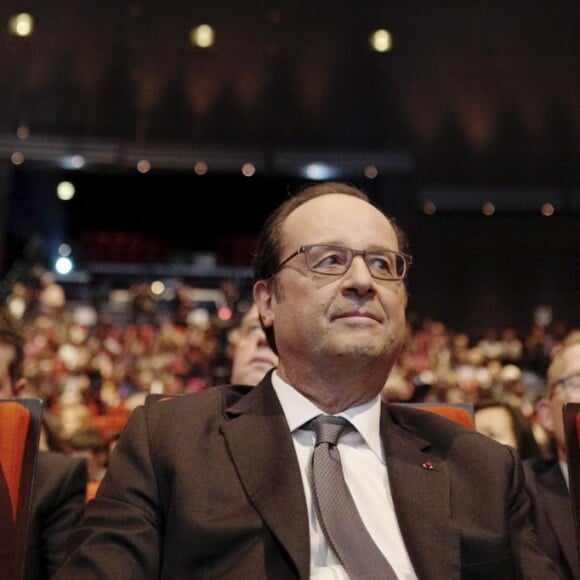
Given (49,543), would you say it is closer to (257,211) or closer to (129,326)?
(129,326)

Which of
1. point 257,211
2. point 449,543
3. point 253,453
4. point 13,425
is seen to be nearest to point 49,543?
point 13,425

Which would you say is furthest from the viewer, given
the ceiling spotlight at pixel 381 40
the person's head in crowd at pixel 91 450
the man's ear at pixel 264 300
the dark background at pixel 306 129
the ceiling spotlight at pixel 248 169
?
the ceiling spotlight at pixel 248 169

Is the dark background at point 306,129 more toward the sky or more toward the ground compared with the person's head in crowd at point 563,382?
more toward the sky

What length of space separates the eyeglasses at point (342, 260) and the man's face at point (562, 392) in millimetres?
645

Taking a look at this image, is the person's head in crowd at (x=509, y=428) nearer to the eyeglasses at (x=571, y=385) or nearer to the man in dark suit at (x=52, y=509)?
the eyeglasses at (x=571, y=385)

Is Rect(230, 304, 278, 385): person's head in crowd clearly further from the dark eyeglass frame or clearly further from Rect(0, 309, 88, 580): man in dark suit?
the dark eyeglass frame

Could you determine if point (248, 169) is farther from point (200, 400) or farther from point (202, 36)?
point (200, 400)

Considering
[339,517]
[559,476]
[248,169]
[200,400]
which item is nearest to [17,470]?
[200,400]

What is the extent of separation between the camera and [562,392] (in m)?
1.74

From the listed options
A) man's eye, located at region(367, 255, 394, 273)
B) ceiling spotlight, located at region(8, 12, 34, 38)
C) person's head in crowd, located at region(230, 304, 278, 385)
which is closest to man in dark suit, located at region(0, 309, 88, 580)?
person's head in crowd, located at region(230, 304, 278, 385)

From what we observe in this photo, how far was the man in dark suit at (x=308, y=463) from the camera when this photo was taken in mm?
1055

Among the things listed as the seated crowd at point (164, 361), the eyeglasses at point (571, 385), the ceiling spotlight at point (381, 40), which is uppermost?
the ceiling spotlight at point (381, 40)

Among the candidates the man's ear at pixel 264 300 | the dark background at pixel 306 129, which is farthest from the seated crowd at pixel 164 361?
the man's ear at pixel 264 300

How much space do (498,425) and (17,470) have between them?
1.46 m
